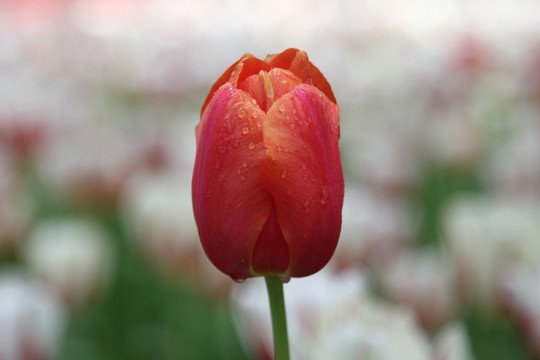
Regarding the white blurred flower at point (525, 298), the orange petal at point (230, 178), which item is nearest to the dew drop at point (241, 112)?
the orange petal at point (230, 178)

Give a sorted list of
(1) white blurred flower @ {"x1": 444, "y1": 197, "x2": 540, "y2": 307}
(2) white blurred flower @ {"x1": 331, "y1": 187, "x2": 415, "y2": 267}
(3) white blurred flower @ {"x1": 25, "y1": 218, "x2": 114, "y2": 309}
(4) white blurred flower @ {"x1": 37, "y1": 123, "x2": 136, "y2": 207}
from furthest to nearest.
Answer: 1. (4) white blurred flower @ {"x1": 37, "y1": 123, "x2": 136, "y2": 207}
2. (3) white blurred flower @ {"x1": 25, "y1": 218, "x2": 114, "y2": 309}
3. (2) white blurred flower @ {"x1": 331, "y1": 187, "x2": 415, "y2": 267}
4. (1) white blurred flower @ {"x1": 444, "y1": 197, "x2": 540, "y2": 307}

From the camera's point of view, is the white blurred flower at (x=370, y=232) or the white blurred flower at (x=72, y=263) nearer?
the white blurred flower at (x=370, y=232)

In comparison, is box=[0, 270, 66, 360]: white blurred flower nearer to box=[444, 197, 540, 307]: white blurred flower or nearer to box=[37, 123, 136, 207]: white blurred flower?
box=[444, 197, 540, 307]: white blurred flower

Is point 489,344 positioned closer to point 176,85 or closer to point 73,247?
point 73,247

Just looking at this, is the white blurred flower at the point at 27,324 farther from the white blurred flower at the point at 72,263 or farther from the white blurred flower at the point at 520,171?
the white blurred flower at the point at 520,171

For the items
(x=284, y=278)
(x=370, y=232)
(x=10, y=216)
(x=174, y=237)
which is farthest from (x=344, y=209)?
(x=284, y=278)

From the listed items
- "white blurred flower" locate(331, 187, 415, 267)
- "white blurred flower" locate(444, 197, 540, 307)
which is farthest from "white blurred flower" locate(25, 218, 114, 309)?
"white blurred flower" locate(444, 197, 540, 307)

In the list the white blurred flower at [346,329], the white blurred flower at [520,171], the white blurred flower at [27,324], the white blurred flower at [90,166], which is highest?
the white blurred flower at [90,166]
